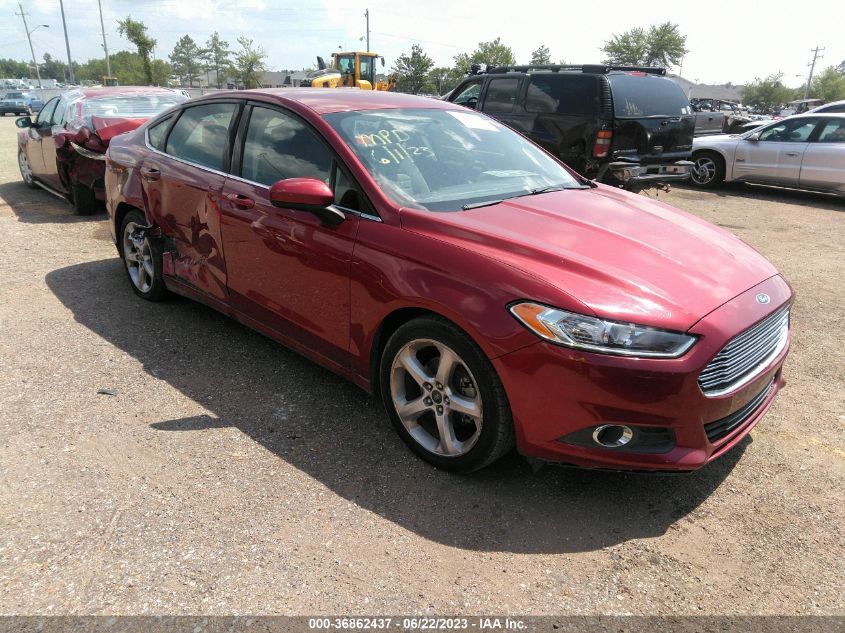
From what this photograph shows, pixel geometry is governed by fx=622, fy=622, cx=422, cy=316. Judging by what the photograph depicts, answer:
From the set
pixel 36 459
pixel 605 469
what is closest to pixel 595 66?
pixel 605 469

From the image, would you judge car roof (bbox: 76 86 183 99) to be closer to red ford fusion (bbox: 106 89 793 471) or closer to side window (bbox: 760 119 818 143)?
red ford fusion (bbox: 106 89 793 471)

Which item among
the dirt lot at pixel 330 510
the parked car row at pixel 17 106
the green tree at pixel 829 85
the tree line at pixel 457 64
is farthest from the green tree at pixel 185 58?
the dirt lot at pixel 330 510

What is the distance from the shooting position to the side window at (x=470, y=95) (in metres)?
10.5

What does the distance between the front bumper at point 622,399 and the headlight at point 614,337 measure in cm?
3

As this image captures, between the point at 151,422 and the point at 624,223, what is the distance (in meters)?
2.72

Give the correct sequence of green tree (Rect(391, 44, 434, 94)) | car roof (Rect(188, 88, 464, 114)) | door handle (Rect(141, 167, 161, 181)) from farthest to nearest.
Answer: green tree (Rect(391, 44, 434, 94)) < door handle (Rect(141, 167, 161, 181)) < car roof (Rect(188, 88, 464, 114))

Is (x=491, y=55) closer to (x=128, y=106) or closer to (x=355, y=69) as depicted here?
(x=355, y=69)

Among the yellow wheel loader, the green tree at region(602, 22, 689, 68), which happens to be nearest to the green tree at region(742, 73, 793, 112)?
the green tree at region(602, 22, 689, 68)

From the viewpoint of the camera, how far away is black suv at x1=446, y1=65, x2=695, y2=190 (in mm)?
8211

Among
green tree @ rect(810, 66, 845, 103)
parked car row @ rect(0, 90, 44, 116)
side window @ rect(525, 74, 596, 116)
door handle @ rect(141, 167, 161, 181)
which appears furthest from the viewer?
green tree @ rect(810, 66, 845, 103)

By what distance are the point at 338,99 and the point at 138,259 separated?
2.37 m

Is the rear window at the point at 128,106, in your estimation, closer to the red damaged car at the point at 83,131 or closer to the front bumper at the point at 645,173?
the red damaged car at the point at 83,131

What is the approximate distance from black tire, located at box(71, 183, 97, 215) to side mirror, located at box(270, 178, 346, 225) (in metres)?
6.25

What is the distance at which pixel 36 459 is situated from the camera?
3041 millimetres
